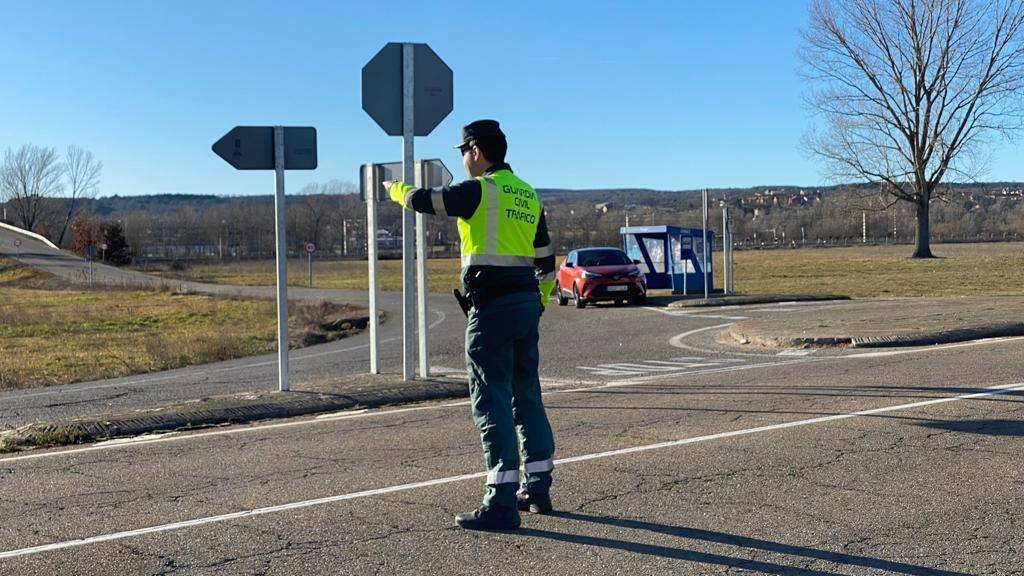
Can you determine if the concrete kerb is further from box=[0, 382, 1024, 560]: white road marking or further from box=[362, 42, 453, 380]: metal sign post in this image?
box=[0, 382, 1024, 560]: white road marking

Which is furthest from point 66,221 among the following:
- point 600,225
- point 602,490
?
point 602,490

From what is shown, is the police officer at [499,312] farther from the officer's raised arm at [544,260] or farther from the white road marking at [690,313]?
the white road marking at [690,313]

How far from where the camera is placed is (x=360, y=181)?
33.5 ft

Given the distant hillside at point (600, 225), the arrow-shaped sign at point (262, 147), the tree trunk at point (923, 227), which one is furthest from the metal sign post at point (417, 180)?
the distant hillside at point (600, 225)

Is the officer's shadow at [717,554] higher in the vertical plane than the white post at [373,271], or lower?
lower

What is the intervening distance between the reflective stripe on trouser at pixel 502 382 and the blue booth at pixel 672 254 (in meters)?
25.6

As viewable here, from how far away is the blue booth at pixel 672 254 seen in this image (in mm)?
31844

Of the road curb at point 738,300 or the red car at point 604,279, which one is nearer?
the road curb at point 738,300

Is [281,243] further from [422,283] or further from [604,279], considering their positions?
[604,279]

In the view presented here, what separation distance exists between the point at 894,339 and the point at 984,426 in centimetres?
720

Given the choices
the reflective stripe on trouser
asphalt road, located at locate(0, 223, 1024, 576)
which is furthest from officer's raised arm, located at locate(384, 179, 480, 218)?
asphalt road, located at locate(0, 223, 1024, 576)

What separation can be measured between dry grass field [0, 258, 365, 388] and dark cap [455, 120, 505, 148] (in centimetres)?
1184

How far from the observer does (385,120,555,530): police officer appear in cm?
534

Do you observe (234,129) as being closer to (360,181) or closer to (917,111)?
(360,181)
